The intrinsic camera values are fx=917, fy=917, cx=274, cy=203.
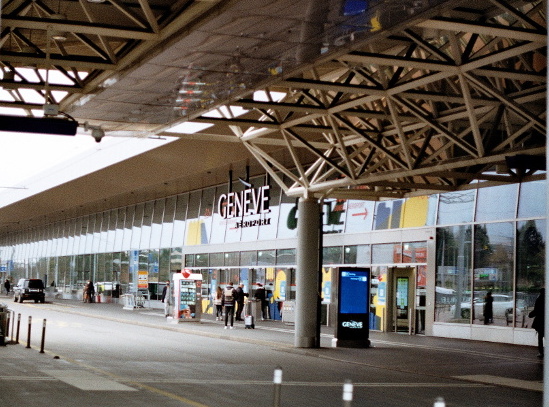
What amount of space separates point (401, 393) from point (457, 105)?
10106 millimetres

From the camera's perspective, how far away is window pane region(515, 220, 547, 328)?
2944 centimetres

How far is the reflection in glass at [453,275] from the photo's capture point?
1292 inches

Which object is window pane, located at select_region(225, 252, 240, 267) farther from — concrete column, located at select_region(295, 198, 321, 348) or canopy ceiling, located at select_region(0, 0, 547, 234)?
concrete column, located at select_region(295, 198, 321, 348)

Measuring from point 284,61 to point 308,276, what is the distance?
12.4 meters

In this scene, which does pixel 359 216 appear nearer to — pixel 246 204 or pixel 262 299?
pixel 262 299

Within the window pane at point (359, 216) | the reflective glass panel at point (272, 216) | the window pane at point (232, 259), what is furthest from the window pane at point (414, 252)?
the window pane at point (232, 259)

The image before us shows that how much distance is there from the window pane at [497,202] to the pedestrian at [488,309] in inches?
106

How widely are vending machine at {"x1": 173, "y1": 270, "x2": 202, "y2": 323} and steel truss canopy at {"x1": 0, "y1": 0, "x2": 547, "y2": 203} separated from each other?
16203 mm

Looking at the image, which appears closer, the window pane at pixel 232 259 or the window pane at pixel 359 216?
the window pane at pixel 359 216

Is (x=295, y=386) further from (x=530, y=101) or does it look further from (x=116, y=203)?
(x=116, y=203)

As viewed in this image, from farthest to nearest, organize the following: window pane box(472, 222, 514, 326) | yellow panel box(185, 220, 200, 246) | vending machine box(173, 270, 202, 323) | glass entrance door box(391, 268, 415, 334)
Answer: yellow panel box(185, 220, 200, 246)
vending machine box(173, 270, 202, 323)
glass entrance door box(391, 268, 415, 334)
window pane box(472, 222, 514, 326)

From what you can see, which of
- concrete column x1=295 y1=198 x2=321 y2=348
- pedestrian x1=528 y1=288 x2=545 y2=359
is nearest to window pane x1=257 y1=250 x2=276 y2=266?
concrete column x1=295 y1=198 x2=321 y2=348

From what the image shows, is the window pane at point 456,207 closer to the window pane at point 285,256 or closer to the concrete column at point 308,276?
the concrete column at point 308,276

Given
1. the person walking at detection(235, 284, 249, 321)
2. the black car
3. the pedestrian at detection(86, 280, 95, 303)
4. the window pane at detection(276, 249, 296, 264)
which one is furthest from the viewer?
→ the pedestrian at detection(86, 280, 95, 303)
